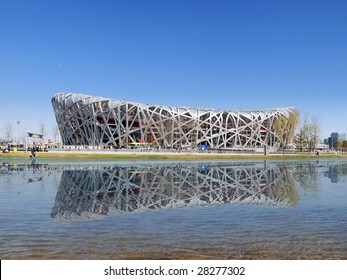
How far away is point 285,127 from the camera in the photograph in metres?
117

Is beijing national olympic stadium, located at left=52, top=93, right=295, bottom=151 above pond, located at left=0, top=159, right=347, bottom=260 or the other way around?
above

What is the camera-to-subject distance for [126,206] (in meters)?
14.6

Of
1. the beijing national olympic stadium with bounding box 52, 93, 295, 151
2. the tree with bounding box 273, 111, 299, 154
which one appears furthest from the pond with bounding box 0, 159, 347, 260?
the tree with bounding box 273, 111, 299, 154

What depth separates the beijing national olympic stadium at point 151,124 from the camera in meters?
104

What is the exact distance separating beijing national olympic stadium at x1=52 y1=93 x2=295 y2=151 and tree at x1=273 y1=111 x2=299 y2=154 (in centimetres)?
301

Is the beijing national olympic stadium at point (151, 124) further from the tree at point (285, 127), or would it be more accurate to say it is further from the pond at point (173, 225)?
the pond at point (173, 225)

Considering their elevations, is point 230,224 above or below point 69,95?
below

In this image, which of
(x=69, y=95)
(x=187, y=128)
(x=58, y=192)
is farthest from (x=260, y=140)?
(x=58, y=192)

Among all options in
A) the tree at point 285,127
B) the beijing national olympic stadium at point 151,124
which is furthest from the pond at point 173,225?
the tree at point 285,127

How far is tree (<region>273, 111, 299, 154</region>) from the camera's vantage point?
113 m

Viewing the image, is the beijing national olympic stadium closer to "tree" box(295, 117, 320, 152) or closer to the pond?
"tree" box(295, 117, 320, 152)

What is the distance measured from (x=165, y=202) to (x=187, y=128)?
318 ft

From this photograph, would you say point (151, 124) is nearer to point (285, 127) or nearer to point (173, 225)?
point (285, 127)

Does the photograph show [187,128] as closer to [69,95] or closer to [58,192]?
[69,95]
